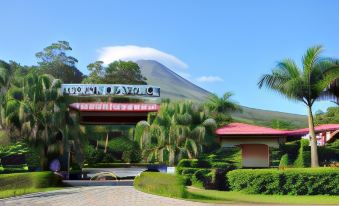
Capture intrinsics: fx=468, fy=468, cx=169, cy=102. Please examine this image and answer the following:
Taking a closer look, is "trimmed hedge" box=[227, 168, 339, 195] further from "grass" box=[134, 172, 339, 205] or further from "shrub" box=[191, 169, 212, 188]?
"shrub" box=[191, 169, 212, 188]

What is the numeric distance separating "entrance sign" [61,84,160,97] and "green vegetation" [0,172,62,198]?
17.4 metres

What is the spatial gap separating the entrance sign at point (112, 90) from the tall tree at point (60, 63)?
39744mm

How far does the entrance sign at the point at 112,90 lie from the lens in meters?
39.8

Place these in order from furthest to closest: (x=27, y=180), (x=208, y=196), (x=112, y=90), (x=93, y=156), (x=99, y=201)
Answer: (x=93, y=156), (x=112, y=90), (x=27, y=180), (x=208, y=196), (x=99, y=201)

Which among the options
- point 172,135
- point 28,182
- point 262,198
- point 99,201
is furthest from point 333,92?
point 28,182

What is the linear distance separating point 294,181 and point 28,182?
1189cm

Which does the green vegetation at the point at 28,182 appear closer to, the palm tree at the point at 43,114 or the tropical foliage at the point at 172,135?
the palm tree at the point at 43,114

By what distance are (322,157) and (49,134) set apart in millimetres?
17871

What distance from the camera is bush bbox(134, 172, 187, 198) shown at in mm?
16625

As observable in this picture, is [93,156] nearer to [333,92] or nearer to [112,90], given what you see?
[112,90]

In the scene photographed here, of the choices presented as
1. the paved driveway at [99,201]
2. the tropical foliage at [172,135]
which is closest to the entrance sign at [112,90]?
the tropical foliage at [172,135]

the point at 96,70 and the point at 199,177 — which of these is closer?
the point at 199,177

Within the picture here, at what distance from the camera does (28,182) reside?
21.6m

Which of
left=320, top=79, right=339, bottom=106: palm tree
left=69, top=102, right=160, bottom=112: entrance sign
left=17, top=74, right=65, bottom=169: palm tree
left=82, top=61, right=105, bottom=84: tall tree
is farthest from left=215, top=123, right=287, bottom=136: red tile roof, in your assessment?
left=82, top=61, right=105, bottom=84: tall tree
